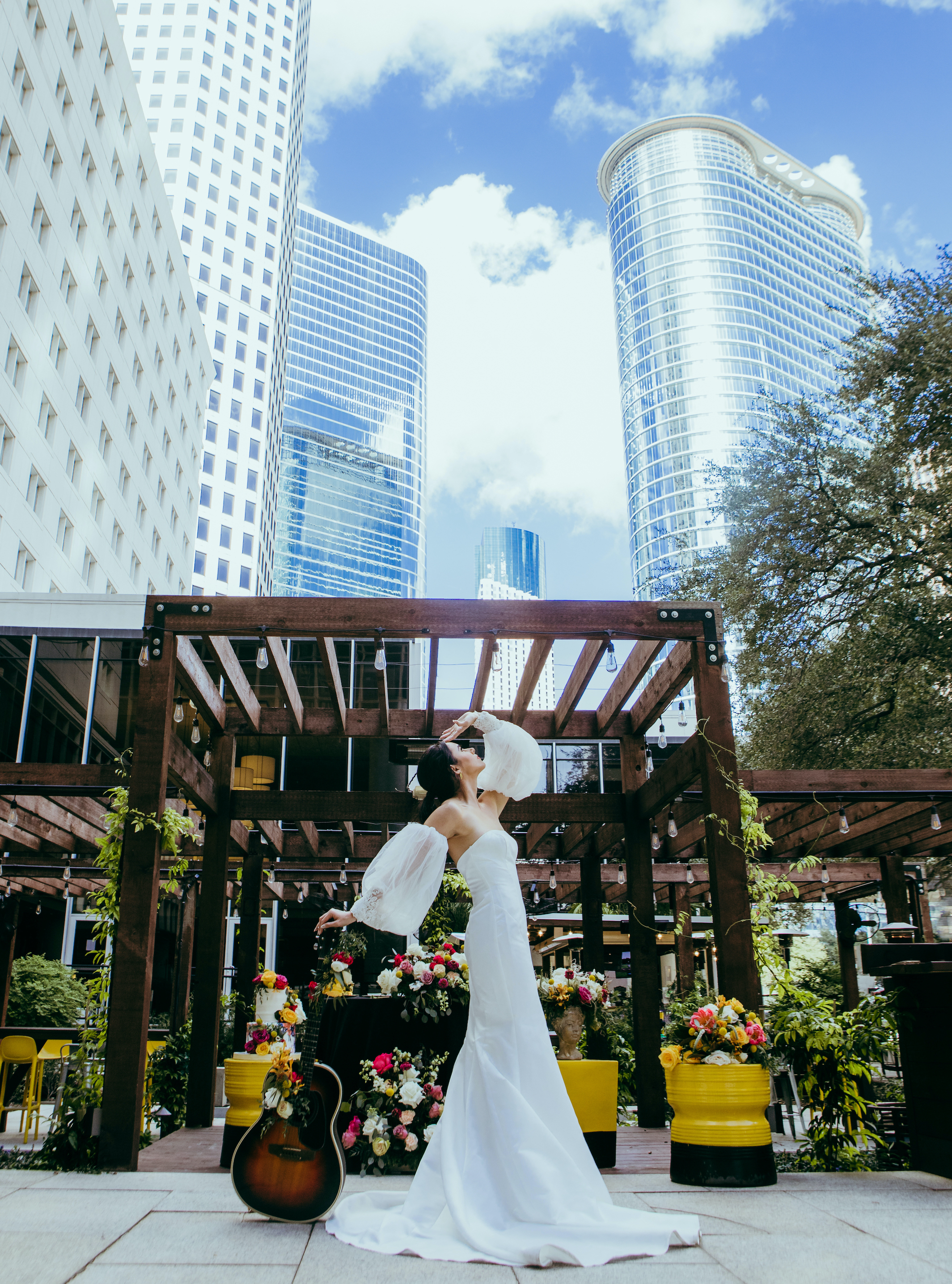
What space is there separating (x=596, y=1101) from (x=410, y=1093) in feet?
4.86

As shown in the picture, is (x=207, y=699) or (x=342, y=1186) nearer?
(x=342, y=1186)

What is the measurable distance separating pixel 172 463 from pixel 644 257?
323 feet

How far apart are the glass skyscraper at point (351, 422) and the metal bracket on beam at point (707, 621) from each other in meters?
129

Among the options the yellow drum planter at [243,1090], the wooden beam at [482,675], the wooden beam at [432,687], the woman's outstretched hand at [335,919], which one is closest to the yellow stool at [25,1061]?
the yellow drum planter at [243,1090]

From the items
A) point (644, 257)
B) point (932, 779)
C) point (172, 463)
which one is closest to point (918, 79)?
point (932, 779)

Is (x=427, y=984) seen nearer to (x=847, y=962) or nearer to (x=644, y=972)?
(x=644, y=972)

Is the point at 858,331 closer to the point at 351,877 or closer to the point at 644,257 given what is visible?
the point at 351,877

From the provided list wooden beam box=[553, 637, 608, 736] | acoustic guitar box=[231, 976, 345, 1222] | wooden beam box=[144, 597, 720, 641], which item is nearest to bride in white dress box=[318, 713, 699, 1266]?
acoustic guitar box=[231, 976, 345, 1222]

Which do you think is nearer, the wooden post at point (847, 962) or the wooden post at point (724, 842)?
the wooden post at point (724, 842)

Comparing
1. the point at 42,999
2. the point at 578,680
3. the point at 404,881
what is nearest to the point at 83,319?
the point at 42,999

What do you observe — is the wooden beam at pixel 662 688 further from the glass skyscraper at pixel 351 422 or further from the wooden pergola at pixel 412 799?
the glass skyscraper at pixel 351 422

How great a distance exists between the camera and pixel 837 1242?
383cm

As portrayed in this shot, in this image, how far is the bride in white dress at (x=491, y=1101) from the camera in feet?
11.9

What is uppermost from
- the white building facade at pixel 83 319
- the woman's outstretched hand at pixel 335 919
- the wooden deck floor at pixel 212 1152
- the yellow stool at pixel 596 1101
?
the white building facade at pixel 83 319
